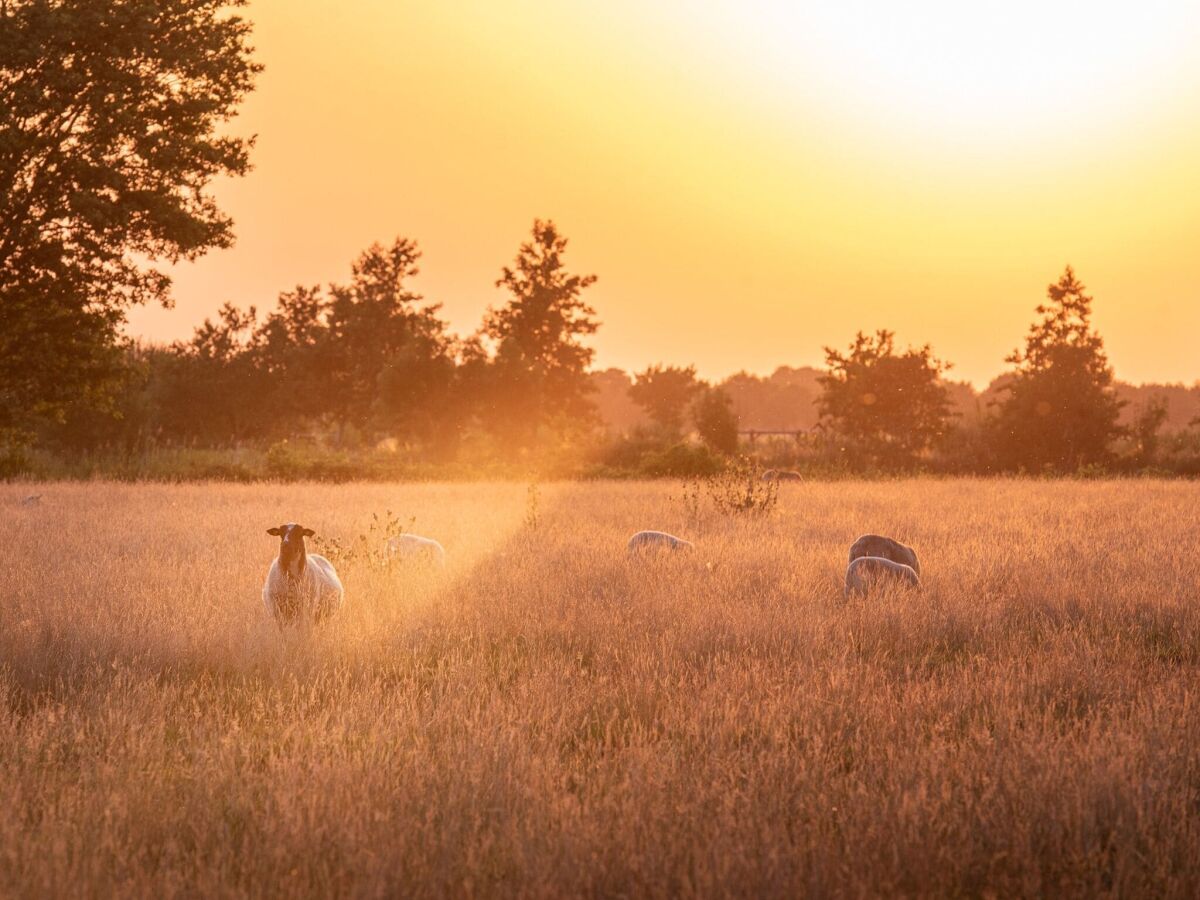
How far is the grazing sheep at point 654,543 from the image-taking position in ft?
40.7

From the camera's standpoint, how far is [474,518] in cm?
1812

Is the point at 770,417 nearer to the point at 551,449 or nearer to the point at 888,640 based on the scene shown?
the point at 551,449

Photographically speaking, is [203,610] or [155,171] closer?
[203,610]

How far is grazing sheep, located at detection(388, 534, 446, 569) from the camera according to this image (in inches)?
464

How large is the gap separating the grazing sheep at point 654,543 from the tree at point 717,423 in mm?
31015

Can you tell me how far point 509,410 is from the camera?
47656 millimetres

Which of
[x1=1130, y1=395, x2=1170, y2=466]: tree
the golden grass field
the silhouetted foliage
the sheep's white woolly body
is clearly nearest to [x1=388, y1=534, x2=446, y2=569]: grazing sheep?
the golden grass field

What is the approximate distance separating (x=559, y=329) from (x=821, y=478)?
30279 millimetres

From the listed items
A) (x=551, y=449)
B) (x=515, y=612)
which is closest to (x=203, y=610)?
(x=515, y=612)

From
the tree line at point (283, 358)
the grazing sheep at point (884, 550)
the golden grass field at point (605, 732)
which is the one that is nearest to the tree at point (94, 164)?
the tree line at point (283, 358)

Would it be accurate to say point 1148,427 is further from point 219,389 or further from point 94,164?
point 219,389

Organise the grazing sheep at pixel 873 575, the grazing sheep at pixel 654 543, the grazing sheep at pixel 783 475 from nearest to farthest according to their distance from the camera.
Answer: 1. the grazing sheep at pixel 873 575
2. the grazing sheep at pixel 654 543
3. the grazing sheep at pixel 783 475

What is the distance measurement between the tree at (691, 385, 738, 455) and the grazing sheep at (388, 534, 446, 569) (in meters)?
32.5

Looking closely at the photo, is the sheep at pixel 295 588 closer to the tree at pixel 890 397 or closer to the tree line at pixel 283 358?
the tree line at pixel 283 358
